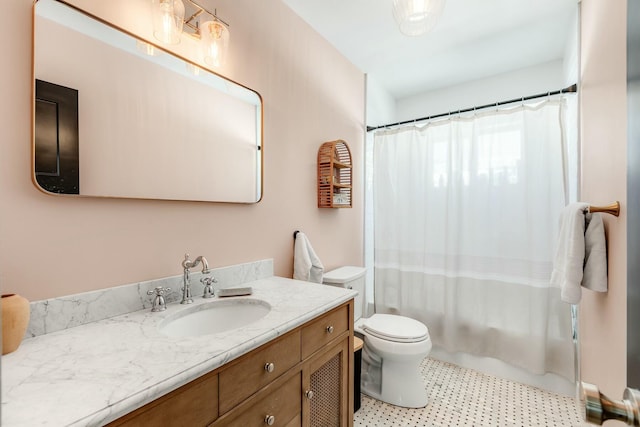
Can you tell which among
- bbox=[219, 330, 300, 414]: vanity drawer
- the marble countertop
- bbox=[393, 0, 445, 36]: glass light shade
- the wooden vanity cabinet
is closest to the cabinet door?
the wooden vanity cabinet

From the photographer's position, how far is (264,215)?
1.74 metres

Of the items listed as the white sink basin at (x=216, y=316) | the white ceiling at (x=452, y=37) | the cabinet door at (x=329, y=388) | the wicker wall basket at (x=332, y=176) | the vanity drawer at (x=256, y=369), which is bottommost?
the cabinet door at (x=329, y=388)

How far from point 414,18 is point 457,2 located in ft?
2.05

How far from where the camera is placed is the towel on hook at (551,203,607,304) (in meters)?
1.17

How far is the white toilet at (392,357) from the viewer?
6.03 feet

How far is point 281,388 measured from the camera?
1.08 meters

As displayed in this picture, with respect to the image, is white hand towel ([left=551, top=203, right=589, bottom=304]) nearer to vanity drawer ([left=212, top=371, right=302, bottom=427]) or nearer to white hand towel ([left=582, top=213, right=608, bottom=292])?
white hand towel ([left=582, top=213, right=608, bottom=292])

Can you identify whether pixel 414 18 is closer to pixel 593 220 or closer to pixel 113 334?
pixel 593 220

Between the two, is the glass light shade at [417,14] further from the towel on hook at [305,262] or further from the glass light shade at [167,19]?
the towel on hook at [305,262]

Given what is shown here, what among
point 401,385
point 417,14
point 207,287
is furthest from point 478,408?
point 417,14

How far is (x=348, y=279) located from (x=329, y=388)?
2.63ft

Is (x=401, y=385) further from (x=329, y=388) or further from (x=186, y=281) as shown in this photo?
(x=186, y=281)

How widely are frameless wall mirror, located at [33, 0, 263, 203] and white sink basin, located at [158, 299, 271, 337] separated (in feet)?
1.58

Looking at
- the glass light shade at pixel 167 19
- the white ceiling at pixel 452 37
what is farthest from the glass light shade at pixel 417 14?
the glass light shade at pixel 167 19
